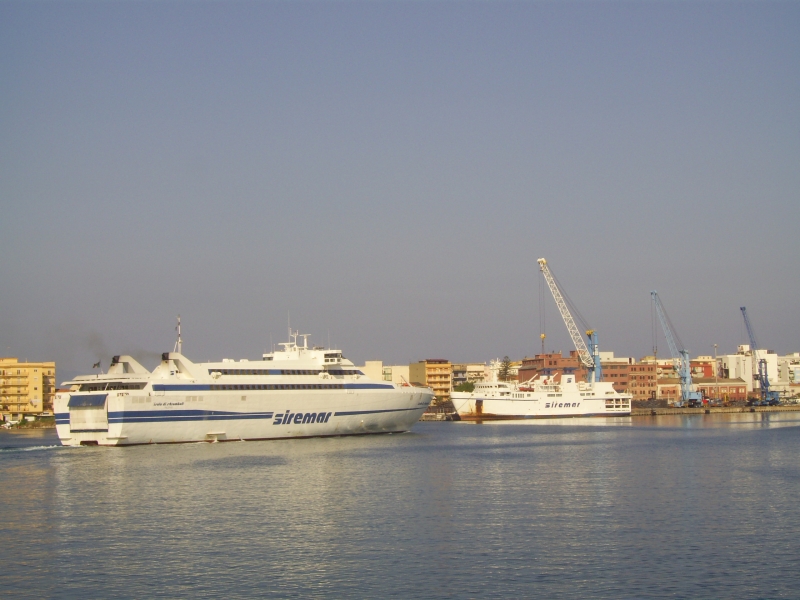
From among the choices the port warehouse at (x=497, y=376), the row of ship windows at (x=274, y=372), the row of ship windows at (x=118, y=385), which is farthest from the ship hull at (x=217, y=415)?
the port warehouse at (x=497, y=376)

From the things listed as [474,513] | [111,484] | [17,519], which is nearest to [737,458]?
[474,513]

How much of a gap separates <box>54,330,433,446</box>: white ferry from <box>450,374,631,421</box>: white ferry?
4567 cm

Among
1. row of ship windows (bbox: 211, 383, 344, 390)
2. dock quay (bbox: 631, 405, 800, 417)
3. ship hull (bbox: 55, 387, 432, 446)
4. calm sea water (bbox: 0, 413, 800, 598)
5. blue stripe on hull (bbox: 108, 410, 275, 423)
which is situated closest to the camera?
calm sea water (bbox: 0, 413, 800, 598)

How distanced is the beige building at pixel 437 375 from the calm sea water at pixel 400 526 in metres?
112

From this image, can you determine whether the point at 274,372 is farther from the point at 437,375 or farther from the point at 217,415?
the point at 437,375

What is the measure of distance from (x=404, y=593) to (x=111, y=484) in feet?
78.5

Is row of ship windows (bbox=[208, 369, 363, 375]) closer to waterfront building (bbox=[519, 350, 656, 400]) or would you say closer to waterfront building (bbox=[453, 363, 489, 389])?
waterfront building (bbox=[519, 350, 656, 400])

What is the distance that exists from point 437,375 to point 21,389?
74.4 m

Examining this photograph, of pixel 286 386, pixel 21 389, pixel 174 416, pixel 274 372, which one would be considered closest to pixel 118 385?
pixel 174 416

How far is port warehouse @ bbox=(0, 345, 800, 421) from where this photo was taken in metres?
125

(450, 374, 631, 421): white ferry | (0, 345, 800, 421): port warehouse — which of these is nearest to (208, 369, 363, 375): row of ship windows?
(450, 374, 631, 421): white ferry

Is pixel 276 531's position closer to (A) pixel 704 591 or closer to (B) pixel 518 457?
(A) pixel 704 591

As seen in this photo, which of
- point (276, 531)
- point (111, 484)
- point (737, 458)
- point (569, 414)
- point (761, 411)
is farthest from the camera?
point (761, 411)

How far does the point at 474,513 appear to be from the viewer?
33594 millimetres
